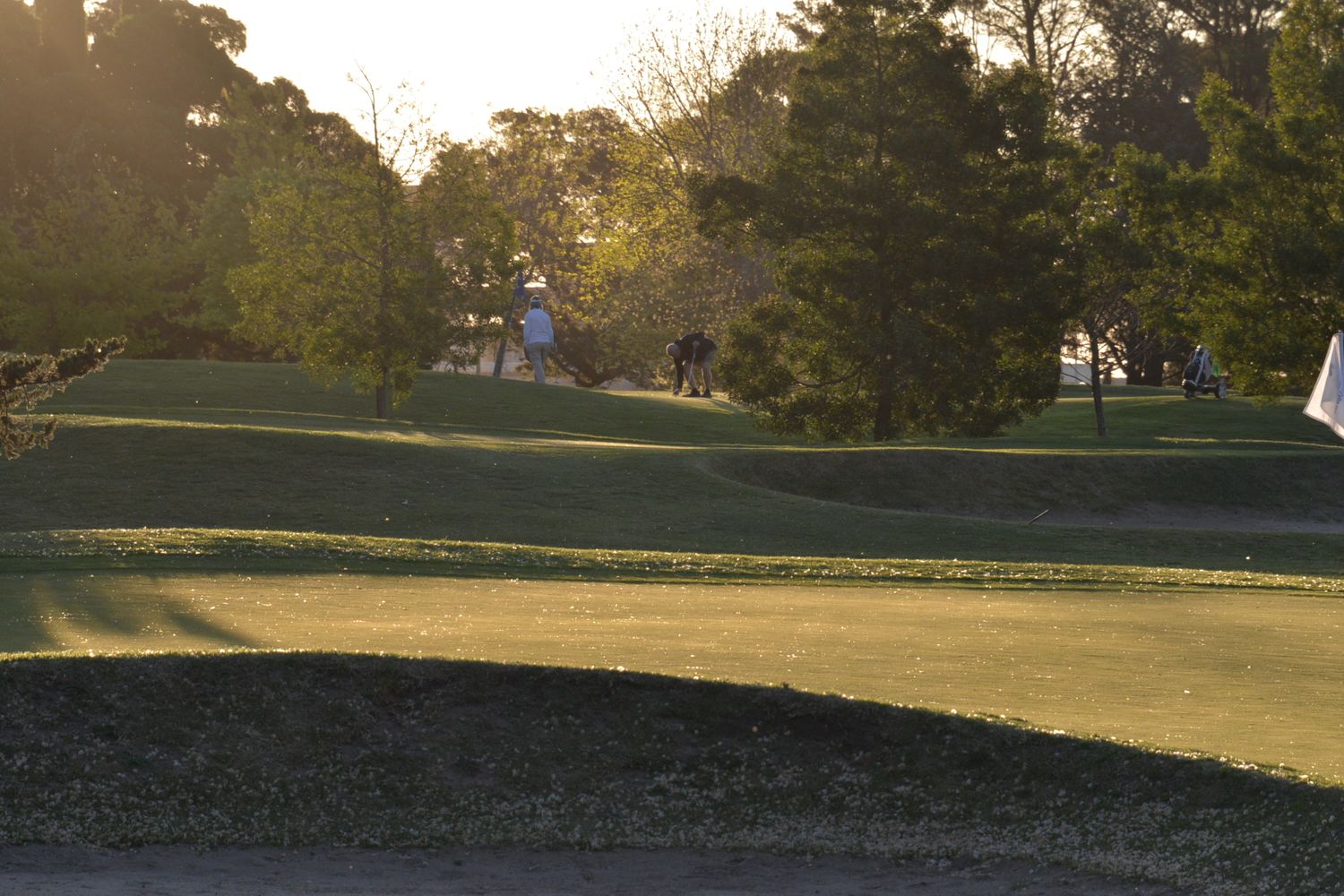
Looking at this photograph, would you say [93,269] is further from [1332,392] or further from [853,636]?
[1332,392]

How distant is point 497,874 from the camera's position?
24.8 ft

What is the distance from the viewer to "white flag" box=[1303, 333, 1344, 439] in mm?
10180

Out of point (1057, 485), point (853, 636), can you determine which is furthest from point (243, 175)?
point (853, 636)

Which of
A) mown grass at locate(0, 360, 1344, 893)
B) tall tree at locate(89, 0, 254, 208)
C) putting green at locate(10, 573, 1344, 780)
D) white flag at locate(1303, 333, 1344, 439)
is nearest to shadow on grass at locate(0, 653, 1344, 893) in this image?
mown grass at locate(0, 360, 1344, 893)

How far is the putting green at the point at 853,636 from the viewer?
901 centimetres

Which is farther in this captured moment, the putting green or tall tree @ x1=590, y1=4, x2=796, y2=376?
tall tree @ x1=590, y1=4, x2=796, y2=376

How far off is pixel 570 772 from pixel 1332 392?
5.41 metres

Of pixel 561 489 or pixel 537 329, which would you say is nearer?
pixel 561 489

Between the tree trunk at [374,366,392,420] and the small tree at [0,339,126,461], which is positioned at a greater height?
the small tree at [0,339,126,461]

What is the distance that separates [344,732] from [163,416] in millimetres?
25657

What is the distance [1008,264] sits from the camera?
38.1m

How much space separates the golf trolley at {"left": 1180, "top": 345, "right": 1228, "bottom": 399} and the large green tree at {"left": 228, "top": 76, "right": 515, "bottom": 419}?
2287 cm

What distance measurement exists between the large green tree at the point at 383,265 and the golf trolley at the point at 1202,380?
75.0 feet

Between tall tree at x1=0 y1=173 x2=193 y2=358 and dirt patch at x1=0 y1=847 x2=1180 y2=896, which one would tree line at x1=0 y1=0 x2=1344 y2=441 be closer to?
tall tree at x1=0 y1=173 x2=193 y2=358
